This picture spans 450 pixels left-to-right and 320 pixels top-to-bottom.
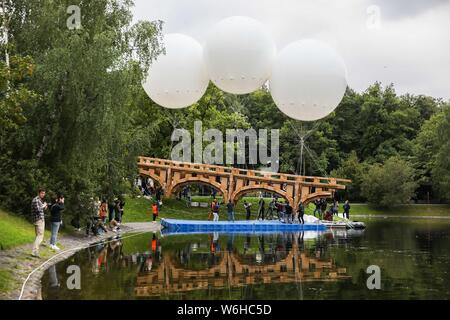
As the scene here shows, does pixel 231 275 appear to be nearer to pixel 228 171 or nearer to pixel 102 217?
pixel 102 217

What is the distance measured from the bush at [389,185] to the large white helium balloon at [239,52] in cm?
4478

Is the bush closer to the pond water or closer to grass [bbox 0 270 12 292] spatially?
the pond water

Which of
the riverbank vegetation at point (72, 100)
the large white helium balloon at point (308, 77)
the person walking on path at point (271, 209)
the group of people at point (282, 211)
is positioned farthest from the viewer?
the person walking on path at point (271, 209)

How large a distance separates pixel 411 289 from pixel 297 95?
588 cm

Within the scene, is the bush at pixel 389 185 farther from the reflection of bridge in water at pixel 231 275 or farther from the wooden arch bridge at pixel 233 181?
the reflection of bridge in water at pixel 231 275

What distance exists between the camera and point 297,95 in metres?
15.0

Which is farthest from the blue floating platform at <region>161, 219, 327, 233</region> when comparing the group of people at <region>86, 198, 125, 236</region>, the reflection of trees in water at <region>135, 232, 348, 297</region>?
the reflection of trees in water at <region>135, 232, 348, 297</region>

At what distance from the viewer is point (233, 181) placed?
41750mm

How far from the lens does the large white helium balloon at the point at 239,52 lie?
1453cm

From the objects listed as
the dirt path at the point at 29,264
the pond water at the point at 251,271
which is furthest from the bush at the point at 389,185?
the dirt path at the point at 29,264

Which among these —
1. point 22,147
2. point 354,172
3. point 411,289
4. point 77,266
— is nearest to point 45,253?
point 77,266

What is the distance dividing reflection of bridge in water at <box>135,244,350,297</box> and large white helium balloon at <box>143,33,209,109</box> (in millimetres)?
4492

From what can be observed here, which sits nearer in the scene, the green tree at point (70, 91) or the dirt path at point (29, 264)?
the dirt path at point (29, 264)

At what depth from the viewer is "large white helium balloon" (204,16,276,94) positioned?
14.5 meters
